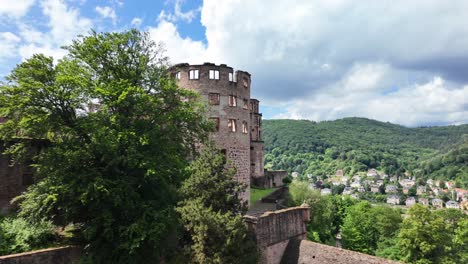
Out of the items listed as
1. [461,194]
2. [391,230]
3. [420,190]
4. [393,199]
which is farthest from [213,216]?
[420,190]

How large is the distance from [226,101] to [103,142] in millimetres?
13559

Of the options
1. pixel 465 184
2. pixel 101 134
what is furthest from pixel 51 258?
pixel 465 184

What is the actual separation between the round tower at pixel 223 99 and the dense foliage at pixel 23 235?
13752 millimetres

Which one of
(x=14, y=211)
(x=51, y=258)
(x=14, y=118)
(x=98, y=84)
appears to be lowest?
(x=51, y=258)

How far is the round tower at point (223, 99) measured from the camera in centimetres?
2642

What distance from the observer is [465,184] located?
171 meters

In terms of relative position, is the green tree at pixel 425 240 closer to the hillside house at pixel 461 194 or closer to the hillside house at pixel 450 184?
the hillside house at pixel 461 194

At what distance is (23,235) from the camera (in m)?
15.1

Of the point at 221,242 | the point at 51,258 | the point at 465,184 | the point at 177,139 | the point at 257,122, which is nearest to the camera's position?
the point at 51,258

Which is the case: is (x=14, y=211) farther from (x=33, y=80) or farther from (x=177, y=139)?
(x=177, y=139)

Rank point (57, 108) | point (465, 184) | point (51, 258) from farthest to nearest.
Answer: point (465, 184), point (57, 108), point (51, 258)

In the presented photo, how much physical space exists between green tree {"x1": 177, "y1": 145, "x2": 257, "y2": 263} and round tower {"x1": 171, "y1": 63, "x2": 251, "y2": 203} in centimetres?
878

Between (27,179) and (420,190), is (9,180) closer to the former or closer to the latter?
(27,179)

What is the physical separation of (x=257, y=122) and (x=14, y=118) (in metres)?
39.1
